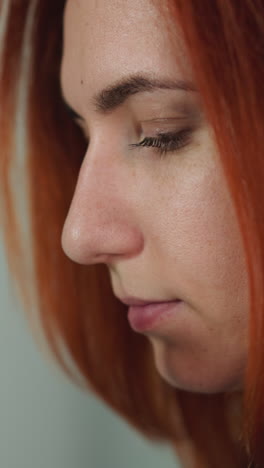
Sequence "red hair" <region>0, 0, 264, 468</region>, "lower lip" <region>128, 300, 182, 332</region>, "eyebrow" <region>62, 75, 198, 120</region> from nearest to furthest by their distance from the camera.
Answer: "eyebrow" <region>62, 75, 198, 120</region> → "lower lip" <region>128, 300, 182, 332</region> → "red hair" <region>0, 0, 264, 468</region>

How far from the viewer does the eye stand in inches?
24.9

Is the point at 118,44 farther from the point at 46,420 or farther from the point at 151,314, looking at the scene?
the point at 46,420

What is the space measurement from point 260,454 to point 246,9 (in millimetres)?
479

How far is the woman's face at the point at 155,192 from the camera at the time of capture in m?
0.62

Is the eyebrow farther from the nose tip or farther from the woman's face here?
the nose tip

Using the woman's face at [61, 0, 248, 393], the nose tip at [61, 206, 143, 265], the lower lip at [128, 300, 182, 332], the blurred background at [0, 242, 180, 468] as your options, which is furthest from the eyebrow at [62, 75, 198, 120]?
the blurred background at [0, 242, 180, 468]

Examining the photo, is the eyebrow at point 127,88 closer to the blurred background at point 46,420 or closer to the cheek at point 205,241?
the cheek at point 205,241

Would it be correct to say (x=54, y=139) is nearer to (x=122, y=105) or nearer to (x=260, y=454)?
(x=122, y=105)

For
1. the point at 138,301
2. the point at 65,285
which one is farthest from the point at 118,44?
the point at 65,285

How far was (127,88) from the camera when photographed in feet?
2.07

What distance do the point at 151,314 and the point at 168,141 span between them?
21cm

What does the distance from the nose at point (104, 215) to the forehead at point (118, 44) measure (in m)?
0.09

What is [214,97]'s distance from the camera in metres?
0.58

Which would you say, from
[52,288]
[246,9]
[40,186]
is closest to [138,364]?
[52,288]
